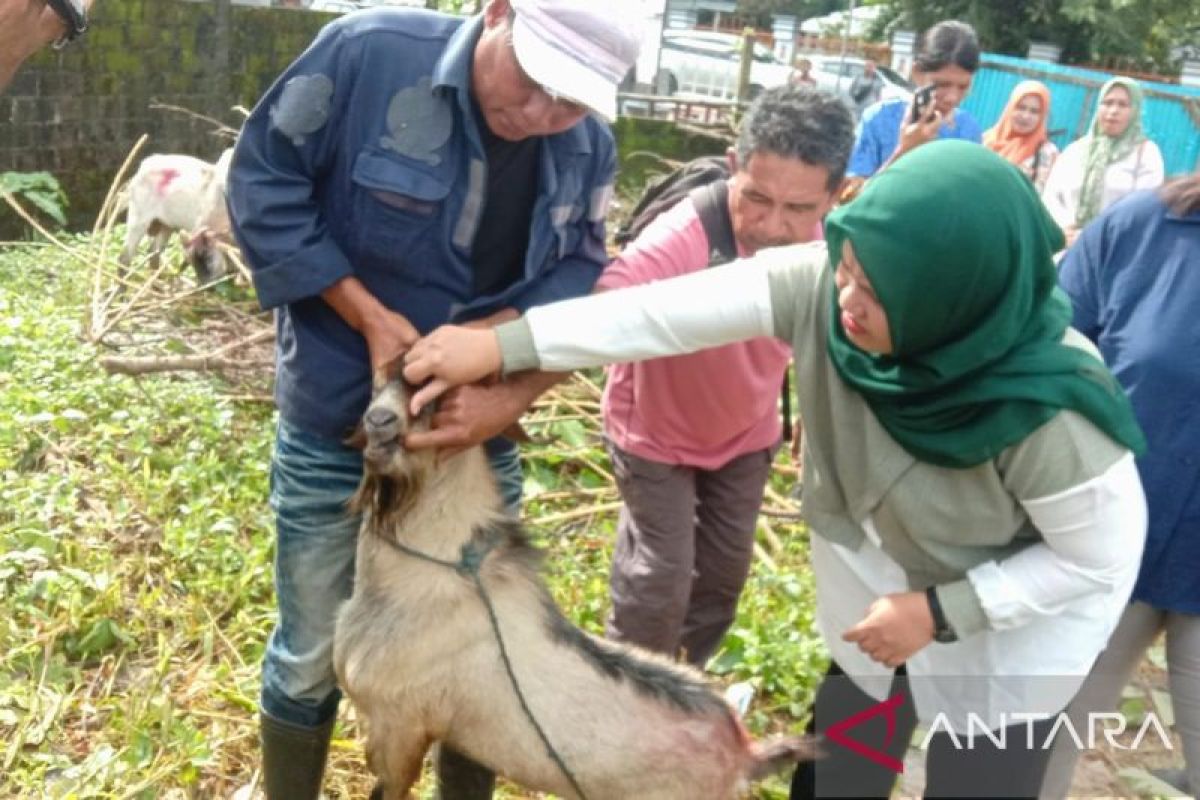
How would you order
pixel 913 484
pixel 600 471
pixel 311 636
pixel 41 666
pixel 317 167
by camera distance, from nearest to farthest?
pixel 913 484
pixel 317 167
pixel 311 636
pixel 41 666
pixel 600 471

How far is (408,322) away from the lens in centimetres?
268

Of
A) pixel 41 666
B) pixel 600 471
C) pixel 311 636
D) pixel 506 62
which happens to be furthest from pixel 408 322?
pixel 600 471

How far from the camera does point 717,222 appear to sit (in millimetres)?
3248

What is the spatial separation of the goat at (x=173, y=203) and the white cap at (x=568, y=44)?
5.43 m

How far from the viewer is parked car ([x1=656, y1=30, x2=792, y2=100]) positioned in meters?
20.3

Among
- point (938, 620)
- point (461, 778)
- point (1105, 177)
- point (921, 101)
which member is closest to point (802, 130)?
point (938, 620)

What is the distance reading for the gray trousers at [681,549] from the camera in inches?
139

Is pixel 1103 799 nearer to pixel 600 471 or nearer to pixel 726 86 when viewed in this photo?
pixel 600 471

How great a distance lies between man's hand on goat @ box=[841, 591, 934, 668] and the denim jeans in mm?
1007

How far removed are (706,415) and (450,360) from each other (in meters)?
1.20

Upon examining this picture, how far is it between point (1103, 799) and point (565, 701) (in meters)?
2.35

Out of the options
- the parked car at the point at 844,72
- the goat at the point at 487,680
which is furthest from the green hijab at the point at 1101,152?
the parked car at the point at 844,72

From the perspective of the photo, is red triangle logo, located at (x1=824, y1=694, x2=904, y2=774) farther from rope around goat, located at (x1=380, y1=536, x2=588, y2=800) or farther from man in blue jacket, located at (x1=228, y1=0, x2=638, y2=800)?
man in blue jacket, located at (x1=228, y1=0, x2=638, y2=800)

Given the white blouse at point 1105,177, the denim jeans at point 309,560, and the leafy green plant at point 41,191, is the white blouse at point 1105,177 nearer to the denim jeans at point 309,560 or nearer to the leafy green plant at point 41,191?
the denim jeans at point 309,560
